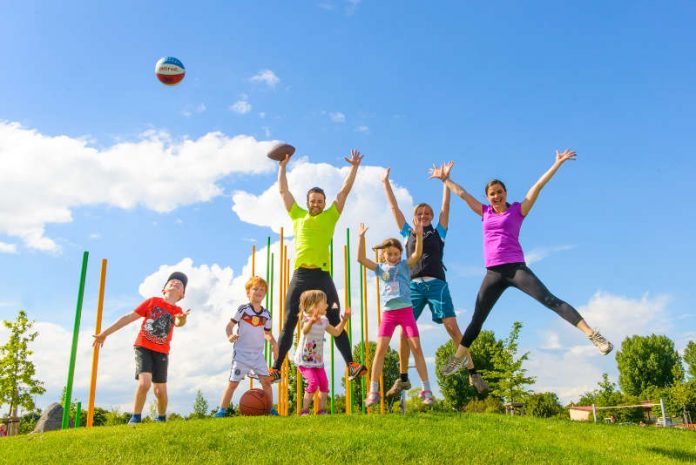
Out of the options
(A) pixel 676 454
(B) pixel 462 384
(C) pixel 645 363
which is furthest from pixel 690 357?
(A) pixel 676 454

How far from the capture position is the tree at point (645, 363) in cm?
5712

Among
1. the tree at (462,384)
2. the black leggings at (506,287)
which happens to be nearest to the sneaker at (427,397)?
the black leggings at (506,287)

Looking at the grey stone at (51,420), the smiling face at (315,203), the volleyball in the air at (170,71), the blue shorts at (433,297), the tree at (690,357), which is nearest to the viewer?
the blue shorts at (433,297)

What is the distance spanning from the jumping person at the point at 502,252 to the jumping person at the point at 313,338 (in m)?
1.91

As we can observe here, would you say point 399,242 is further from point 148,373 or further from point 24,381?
point 24,381

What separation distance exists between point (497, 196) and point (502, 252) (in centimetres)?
89

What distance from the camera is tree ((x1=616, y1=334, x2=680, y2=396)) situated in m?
57.1

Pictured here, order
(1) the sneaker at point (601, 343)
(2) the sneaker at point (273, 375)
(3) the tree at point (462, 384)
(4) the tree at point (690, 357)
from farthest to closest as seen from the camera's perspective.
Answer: (4) the tree at point (690, 357)
(3) the tree at point (462, 384)
(2) the sneaker at point (273, 375)
(1) the sneaker at point (601, 343)

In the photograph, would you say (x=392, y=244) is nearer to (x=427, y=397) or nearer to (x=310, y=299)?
(x=310, y=299)

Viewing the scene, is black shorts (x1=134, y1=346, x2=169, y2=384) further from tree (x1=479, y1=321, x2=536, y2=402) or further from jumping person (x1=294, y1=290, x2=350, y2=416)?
tree (x1=479, y1=321, x2=536, y2=402)

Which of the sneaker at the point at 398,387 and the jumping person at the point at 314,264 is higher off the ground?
the jumping person at the point at 314,264

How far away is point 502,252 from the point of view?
7875 mm

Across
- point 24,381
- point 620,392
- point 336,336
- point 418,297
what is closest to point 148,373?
point 336,336

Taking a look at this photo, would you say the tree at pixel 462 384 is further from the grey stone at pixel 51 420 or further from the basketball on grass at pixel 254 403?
the basketball on grass at pixel 254 403
